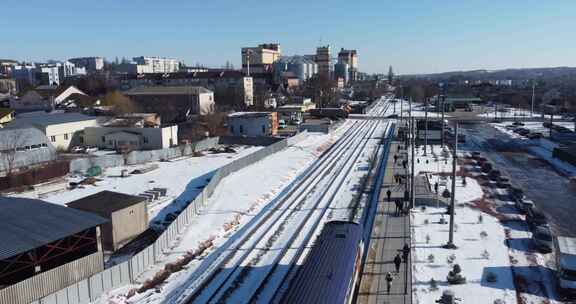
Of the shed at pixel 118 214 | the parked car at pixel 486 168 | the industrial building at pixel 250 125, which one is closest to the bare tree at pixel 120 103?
the industrial building at pixel 250 125

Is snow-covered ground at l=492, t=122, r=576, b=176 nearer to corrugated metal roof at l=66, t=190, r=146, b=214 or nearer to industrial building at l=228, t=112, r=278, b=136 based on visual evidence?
industrial building at l=228, t=112, r=278, b=136

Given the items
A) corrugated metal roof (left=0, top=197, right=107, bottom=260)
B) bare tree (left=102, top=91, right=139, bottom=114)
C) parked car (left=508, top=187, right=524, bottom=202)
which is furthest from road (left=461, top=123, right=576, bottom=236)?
bare tree (left=102, top=91, right=139, bottom=114)

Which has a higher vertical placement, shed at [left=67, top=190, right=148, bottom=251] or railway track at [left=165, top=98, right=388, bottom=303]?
shed at [left=67, top=190, right=148, bottom=251]

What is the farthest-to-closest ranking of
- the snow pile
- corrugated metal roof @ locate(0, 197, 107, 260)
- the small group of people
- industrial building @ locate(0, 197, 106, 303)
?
the snow pile
the small group of people
corrugated metal roof @ locate(0, 197, 107, 260)
industrial building @ locate(0, 197, 106, 303)

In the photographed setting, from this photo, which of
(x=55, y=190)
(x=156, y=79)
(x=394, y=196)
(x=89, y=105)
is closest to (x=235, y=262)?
(x=394, y=196)

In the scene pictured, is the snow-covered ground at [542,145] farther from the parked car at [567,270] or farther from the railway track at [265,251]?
the parked car at [567,270]

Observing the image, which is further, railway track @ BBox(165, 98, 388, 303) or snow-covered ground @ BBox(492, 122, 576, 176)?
snow-covered ground @ BBox(492, 122, 576, 176)

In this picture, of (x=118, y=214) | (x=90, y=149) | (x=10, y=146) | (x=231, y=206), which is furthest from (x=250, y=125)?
(x=118, y=214)

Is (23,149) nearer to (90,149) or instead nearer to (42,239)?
(90,149)
